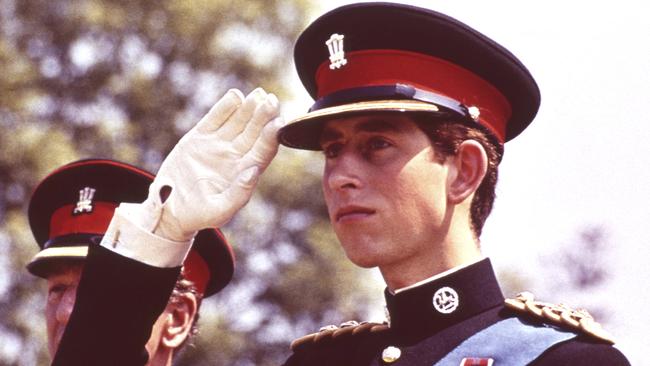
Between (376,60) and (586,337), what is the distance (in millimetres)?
1128

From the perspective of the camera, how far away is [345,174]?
4.03m

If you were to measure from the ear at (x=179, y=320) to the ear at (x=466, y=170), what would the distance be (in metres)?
2.11

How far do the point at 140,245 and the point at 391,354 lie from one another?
838 mm

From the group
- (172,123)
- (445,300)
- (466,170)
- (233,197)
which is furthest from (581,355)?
(172,123)

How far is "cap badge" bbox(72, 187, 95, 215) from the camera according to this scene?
238 inches

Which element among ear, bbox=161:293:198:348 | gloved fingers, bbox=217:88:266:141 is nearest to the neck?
gloved fingers, bbox=217:88:266:141

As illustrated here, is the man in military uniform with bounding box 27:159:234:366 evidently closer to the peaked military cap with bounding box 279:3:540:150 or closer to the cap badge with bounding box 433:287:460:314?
the peaked military cap with bounding box 279:3:540:150

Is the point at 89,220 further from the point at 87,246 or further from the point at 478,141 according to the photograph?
the point at 478,141

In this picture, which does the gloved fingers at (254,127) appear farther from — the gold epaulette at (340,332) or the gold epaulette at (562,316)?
the gold epaulette at (562,316)

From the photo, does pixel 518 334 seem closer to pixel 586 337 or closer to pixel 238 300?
pixel 586 337

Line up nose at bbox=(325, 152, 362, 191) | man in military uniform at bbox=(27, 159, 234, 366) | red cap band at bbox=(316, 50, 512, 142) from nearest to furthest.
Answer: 1. nose at bbox=(325, 152, 362, 191)
2. red cap band at bbox=(316, 50, 512, 142)
3. man in military uniform at bbox=(27, 159, 234, 366)

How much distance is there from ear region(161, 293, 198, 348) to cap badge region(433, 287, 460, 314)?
2.01 metres

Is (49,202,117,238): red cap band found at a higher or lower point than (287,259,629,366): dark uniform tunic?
higher

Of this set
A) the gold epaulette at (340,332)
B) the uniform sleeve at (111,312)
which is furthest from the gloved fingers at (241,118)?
the gold epaulette at (340,332)
